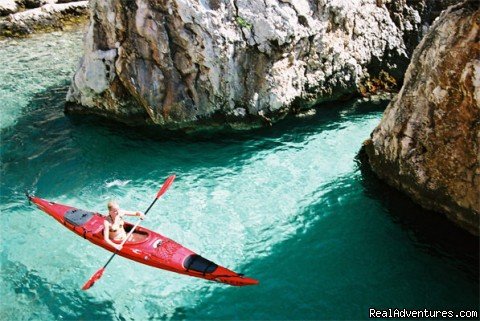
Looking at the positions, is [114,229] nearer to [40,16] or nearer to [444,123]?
[444,123]

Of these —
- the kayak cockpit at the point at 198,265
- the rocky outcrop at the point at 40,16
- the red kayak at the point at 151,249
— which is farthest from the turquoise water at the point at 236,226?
the rocky outcrop at the point at 40,16

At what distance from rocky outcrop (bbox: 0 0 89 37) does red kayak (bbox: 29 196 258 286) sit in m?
14.5

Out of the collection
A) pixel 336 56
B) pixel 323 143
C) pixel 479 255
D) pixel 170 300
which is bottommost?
pixel 170 300

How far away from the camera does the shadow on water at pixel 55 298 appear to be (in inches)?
319

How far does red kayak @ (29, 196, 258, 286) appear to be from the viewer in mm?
8047

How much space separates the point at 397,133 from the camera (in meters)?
9.84

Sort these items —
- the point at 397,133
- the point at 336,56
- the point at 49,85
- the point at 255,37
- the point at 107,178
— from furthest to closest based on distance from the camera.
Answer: the point at 49,85, the point at 336,56, the point at 255,37, the point at 107,178, the point at 397,133

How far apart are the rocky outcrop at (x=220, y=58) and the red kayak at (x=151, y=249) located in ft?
14.8

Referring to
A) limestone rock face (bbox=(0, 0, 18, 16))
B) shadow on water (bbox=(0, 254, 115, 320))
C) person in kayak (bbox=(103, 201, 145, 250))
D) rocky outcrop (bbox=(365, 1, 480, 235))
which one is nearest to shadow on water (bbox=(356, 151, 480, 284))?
rocky outcrop (bbox=(365, 1, 480, 235))

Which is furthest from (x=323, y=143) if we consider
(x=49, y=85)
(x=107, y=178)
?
(x=49, y=85)

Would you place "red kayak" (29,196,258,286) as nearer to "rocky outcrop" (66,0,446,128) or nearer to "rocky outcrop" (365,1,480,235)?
"rocky outcrop" (365,1,480,235)

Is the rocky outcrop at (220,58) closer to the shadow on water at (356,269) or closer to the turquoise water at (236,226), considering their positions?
the turquoise water at (236,226)

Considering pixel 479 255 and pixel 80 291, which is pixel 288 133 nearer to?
pixel 479 255

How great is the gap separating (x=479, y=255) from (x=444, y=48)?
4.04 metres
